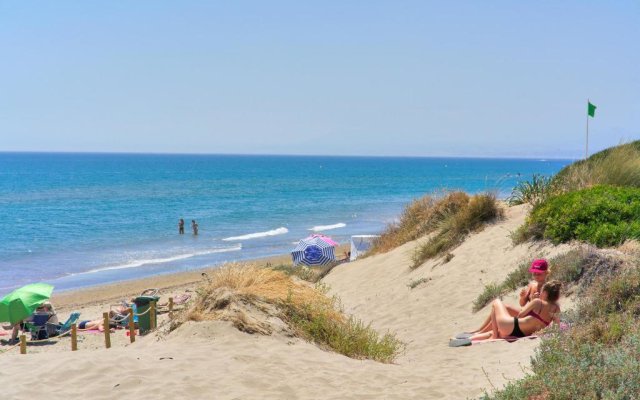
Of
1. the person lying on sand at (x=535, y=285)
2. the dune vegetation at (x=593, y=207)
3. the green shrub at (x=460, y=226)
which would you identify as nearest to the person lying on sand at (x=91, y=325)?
the green shrub at (x=460, y=226)

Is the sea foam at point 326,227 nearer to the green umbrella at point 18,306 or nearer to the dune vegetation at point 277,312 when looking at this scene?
the green umbrella at point 18,306

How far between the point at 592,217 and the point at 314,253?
13.7 meters

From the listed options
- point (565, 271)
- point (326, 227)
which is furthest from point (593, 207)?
point (326, 227)

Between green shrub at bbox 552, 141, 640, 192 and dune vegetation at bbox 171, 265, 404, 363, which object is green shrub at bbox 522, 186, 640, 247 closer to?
green shrub at bbox 552, 141, 640, 192

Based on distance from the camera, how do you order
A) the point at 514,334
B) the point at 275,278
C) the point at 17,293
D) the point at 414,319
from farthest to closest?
the point at 17,293 → the point at 414,319 → the point at 275,278 → the point at 514,334

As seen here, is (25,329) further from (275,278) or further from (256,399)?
(256,399)

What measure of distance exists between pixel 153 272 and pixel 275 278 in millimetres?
20982


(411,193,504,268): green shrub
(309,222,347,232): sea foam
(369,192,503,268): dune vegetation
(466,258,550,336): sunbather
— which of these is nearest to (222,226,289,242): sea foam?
(309,222,347,232): sea foam

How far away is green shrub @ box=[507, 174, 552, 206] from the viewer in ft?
50.9

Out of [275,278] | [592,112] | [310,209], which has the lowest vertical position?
[310,209]

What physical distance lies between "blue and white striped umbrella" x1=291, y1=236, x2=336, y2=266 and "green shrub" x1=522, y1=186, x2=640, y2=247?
38.9ft

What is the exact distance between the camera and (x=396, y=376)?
7152 millimetres

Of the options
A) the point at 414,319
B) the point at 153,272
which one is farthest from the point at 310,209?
the point at 414,319

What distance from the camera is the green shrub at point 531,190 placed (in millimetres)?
15520
